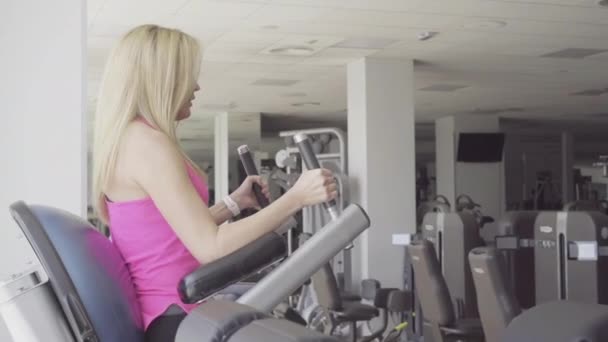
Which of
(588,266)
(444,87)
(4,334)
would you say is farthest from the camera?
(444,87)

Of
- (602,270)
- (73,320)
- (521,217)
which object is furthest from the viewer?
(521,217)

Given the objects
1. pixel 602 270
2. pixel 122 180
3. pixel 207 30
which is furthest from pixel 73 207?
pixel 207 30

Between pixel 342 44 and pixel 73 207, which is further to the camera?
pixel 342 44

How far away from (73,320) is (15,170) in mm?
1572

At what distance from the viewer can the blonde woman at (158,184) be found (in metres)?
1.29

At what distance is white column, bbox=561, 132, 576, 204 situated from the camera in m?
16.9

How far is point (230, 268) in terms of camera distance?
3.95 feet

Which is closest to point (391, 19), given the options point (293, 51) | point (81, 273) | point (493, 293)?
point (293, 51)

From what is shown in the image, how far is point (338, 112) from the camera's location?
13.7m

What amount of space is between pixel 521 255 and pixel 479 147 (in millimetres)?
7375

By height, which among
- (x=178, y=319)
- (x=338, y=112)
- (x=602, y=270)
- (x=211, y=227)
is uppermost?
(x=338, y=112)

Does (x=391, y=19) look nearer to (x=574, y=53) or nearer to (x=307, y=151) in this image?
(x=574, y=53)

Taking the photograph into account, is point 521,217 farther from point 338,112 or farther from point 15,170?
point 338,112

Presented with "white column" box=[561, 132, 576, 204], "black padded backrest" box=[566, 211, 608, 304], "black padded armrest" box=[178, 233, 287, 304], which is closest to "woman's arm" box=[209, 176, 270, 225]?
"black padded armrest" box=[178, 233, 287, 304]
